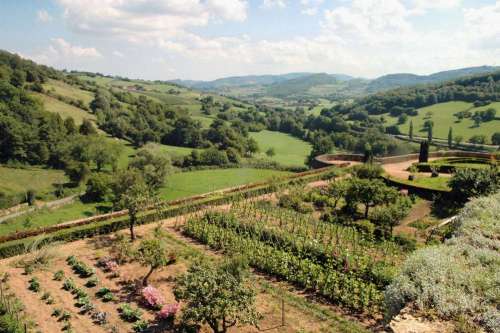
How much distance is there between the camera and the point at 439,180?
36.0 metres

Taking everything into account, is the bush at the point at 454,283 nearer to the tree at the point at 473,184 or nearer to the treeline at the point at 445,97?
the tree at the point at 473,184

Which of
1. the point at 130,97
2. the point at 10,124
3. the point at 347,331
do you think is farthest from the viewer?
the point at 130,97

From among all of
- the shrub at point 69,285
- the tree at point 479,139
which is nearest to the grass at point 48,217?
the shrub at point 69,285

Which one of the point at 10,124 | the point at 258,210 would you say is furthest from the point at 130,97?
the point at 258,210

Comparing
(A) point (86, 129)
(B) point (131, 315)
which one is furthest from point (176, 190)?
(A) point (86, 129)

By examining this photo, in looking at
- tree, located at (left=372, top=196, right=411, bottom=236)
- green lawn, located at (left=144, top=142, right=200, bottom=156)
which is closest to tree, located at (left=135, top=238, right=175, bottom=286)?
tree, located at (left=372, top=196, right=411, bottom=236)

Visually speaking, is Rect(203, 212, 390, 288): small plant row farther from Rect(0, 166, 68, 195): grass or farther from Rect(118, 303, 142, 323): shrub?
Rect(0, 166, 68, 195): grass

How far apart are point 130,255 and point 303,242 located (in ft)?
31.9

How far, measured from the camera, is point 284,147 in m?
90.0

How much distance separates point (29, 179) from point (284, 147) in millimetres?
53840

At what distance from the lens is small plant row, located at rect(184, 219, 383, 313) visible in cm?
1659

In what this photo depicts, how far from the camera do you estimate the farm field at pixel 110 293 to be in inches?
613

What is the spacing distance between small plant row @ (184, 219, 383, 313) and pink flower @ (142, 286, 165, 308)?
522cm

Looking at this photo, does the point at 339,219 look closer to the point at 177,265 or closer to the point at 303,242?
the point at 303,242
